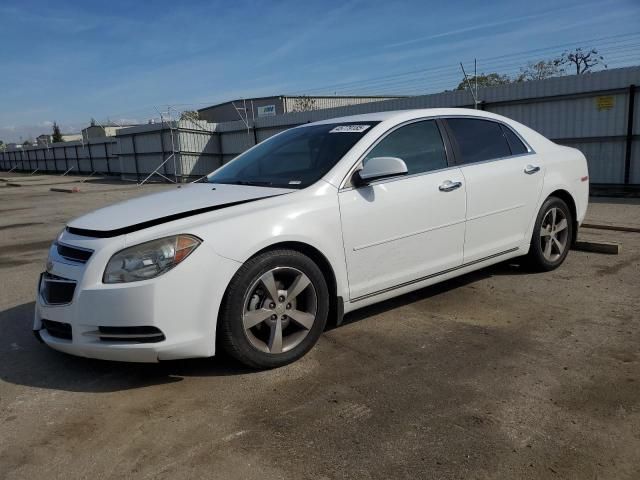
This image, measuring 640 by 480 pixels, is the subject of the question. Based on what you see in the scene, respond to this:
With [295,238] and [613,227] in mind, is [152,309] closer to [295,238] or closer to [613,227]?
[295,238]

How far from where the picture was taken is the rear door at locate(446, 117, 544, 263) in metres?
4.50

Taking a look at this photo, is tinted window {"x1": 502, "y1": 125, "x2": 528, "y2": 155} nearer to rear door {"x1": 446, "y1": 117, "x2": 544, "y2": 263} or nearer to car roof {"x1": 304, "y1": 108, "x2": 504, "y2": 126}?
rear door {"x1": 446, "y1": 117, "x2": 544, "y2": 263}

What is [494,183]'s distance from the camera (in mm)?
4613

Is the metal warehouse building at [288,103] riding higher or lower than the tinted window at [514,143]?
higher

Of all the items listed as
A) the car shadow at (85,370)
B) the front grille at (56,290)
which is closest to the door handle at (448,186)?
the car shadow at (85,370)

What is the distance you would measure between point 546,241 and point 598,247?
1.26m

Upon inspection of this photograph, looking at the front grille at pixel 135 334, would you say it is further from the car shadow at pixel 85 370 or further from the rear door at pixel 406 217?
the rear door at pixel 406 217

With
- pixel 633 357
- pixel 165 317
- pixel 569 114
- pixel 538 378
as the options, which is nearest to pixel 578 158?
pixel 633 357

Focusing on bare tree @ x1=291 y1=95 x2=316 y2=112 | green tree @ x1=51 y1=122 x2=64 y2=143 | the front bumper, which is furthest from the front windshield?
green tree @ x1=51 y1=122 x2=64 y2=143

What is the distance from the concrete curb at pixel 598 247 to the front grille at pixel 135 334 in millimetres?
5060

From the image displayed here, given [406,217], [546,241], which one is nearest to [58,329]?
[406,217]

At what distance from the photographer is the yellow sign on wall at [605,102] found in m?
12.1

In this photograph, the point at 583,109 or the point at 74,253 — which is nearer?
the point at 74,253

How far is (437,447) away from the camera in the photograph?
2.57 meters
